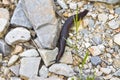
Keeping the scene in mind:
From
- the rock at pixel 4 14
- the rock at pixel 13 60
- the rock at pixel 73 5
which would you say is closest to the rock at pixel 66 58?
the rock at pixel 13 60

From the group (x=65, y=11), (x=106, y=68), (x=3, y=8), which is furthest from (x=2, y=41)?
(x=106, y=68)

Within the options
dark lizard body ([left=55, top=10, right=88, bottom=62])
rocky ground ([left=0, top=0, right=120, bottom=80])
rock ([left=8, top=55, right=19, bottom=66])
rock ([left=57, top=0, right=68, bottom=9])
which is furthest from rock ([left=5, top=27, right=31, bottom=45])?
rock ([left=57, top=0, right=68, bottom=9])

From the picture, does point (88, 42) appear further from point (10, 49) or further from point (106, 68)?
point (10, 49)

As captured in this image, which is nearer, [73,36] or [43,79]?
[43,79]

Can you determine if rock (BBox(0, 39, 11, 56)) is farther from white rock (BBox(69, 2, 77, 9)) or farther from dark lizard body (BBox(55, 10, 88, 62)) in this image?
white rock (BBox(69, 2, 77, 9))

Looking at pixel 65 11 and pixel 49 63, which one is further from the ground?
pixel 65 11

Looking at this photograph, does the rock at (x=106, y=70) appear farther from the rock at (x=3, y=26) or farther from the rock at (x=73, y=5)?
the rock at (x=3, y=26)

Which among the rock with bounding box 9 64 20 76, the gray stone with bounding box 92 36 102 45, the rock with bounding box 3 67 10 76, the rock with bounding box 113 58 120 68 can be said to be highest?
the gray stone with bounding box 92 36 102 45
